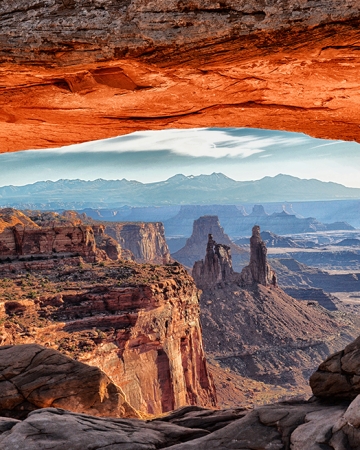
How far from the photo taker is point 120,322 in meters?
38.9

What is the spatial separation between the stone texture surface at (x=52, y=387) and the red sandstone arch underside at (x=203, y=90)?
641 centimetres

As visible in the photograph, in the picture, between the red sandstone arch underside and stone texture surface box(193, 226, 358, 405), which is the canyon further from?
stone texture surface box(193, 226, 358, 405)

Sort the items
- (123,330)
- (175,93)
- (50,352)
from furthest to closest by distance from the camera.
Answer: (123,330) → (50,352) → (175,93)

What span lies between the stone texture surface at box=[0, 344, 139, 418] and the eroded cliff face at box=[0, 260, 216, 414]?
58.2ft

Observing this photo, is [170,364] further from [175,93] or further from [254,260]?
[254,260]

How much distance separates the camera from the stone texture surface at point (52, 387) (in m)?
13.7

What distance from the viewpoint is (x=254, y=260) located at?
101438 mm

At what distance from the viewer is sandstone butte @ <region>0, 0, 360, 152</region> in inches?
315

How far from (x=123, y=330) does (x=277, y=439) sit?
29.1 meters

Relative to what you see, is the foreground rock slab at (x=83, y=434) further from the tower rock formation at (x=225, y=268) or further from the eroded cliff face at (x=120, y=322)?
the tower rock formation at (x=225, y=268)

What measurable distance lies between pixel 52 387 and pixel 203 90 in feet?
28.9

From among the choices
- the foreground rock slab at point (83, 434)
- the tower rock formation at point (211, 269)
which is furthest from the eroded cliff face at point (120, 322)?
the tower rock formation at point (211, 269)

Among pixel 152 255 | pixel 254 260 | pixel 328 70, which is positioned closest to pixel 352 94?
pixel 328 70

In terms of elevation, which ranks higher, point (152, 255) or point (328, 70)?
point (328, 70)
